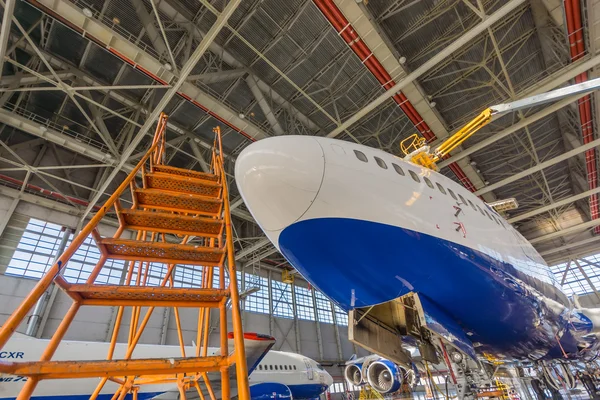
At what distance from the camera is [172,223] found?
3.09 metres

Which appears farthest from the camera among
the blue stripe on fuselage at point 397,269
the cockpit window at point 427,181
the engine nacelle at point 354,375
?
the engine nacelle at point 354,375

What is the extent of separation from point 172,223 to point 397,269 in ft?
8.30

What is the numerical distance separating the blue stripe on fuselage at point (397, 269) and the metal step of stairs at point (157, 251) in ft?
3.32

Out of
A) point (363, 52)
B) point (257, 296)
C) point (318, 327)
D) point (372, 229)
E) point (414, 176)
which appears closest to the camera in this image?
point (372, 229)

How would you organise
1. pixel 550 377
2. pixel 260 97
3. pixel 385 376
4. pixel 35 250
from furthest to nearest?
pixel 35 250
pixel 260 97
pixel 550 377
pixel 385 376

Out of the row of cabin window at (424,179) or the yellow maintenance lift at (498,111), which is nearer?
the row of cabin window at (424,179)

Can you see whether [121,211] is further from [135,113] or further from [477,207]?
[135,113]

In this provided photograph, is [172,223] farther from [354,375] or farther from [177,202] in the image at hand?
[354,375]

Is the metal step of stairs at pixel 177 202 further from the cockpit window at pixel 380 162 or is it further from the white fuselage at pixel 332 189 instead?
the cockpit window at pixel 380 162

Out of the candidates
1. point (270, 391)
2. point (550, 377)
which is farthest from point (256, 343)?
point (550, 377)

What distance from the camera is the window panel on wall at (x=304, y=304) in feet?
77.8

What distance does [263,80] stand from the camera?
11.2 m

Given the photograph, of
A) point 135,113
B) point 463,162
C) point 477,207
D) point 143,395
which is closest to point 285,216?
point 477,207

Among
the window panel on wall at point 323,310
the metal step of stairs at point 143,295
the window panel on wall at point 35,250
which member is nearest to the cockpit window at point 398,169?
the metal step of stairs at point 143,295
